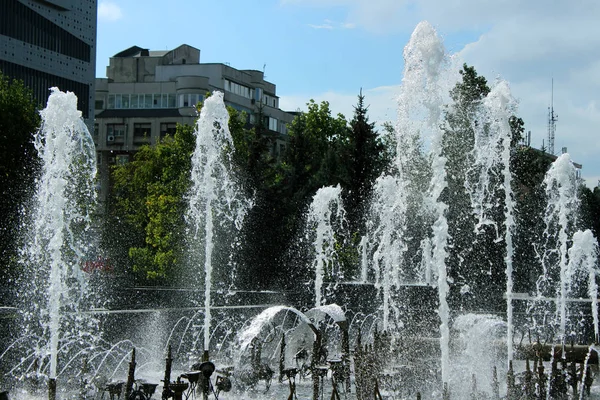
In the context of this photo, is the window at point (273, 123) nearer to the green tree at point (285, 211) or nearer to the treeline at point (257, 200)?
the treeline at point (257, 200)

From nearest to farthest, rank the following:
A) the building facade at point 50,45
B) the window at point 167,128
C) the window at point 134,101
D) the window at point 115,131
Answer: the building facade at point 50,45 < the window at point 167,128 < the window at point 115,131 < the window at point 134,101

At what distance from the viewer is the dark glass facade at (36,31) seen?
141ft

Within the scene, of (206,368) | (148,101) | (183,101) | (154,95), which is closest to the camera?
(206,368)

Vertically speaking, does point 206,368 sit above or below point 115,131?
below

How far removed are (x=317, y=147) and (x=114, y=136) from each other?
24.5 m

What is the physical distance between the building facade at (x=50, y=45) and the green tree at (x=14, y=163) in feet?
51.0

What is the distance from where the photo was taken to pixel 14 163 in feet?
86.7

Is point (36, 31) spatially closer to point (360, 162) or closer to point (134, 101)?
point (360, 162)

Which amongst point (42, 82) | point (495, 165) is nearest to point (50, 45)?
point (42, 82)

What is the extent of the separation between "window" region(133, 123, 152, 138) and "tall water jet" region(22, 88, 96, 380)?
3255cm

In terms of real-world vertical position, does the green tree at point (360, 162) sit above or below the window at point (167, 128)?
below

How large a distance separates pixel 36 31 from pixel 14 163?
21447mm

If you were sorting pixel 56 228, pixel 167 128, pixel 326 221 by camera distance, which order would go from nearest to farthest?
pixel 56 228 → pixel 326 221 → pixel 167 128

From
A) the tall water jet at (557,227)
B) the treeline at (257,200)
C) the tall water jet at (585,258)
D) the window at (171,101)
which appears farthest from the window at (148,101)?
the tall water jet at (585,258)
